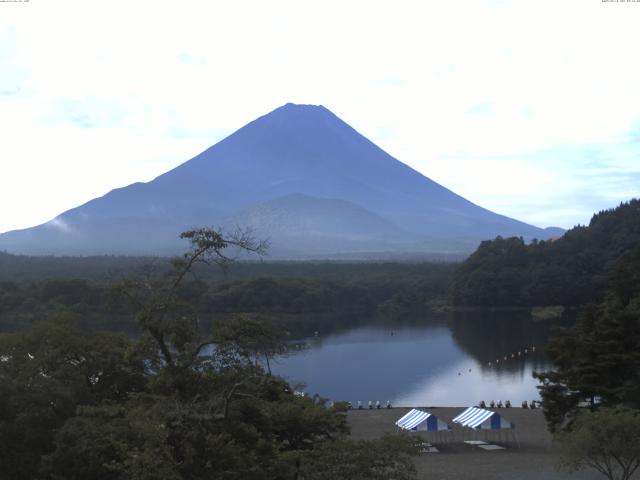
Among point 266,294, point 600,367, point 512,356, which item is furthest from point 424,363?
point 266,294

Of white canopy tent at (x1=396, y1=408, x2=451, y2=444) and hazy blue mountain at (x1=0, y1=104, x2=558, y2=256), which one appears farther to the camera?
hazy blue mountain at (x1=0, y1=104, x2=558, y2=256)

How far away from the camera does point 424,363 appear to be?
2583 centimetres

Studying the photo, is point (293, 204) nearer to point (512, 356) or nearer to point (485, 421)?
point (512, 356)

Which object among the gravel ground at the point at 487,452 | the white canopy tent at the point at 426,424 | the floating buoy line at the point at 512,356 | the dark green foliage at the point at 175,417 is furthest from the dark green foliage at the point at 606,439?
the floating buoy line at the point at 512,356

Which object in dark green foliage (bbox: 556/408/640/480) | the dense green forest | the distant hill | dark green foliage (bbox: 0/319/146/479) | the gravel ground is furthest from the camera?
the distant hill

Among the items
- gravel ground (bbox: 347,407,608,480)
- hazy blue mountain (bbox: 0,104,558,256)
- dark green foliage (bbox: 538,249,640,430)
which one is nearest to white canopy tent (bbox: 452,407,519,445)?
gravel ground (bbox: 347,407,608,480)

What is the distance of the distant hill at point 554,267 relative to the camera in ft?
135

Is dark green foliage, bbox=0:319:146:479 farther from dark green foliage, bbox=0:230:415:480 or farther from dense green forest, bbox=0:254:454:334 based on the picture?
dense green forest, bbox=0:254:454:334

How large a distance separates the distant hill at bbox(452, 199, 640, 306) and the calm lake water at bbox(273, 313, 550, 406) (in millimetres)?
5868

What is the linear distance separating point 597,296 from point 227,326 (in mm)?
35910

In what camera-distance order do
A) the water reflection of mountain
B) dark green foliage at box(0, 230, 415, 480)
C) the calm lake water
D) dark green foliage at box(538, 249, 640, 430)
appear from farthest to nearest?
the water reflection of mountain → the calm lake water → dark green foliage at box(538, 249, 640, 430) → dark green foliage at box(0, 230, 415, 480)

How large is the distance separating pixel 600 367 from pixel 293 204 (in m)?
112

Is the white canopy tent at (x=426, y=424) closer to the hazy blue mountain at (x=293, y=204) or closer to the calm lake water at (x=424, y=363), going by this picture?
the calm lake water at (x=424, y=363)

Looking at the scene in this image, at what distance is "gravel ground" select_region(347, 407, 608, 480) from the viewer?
37.4 feet
